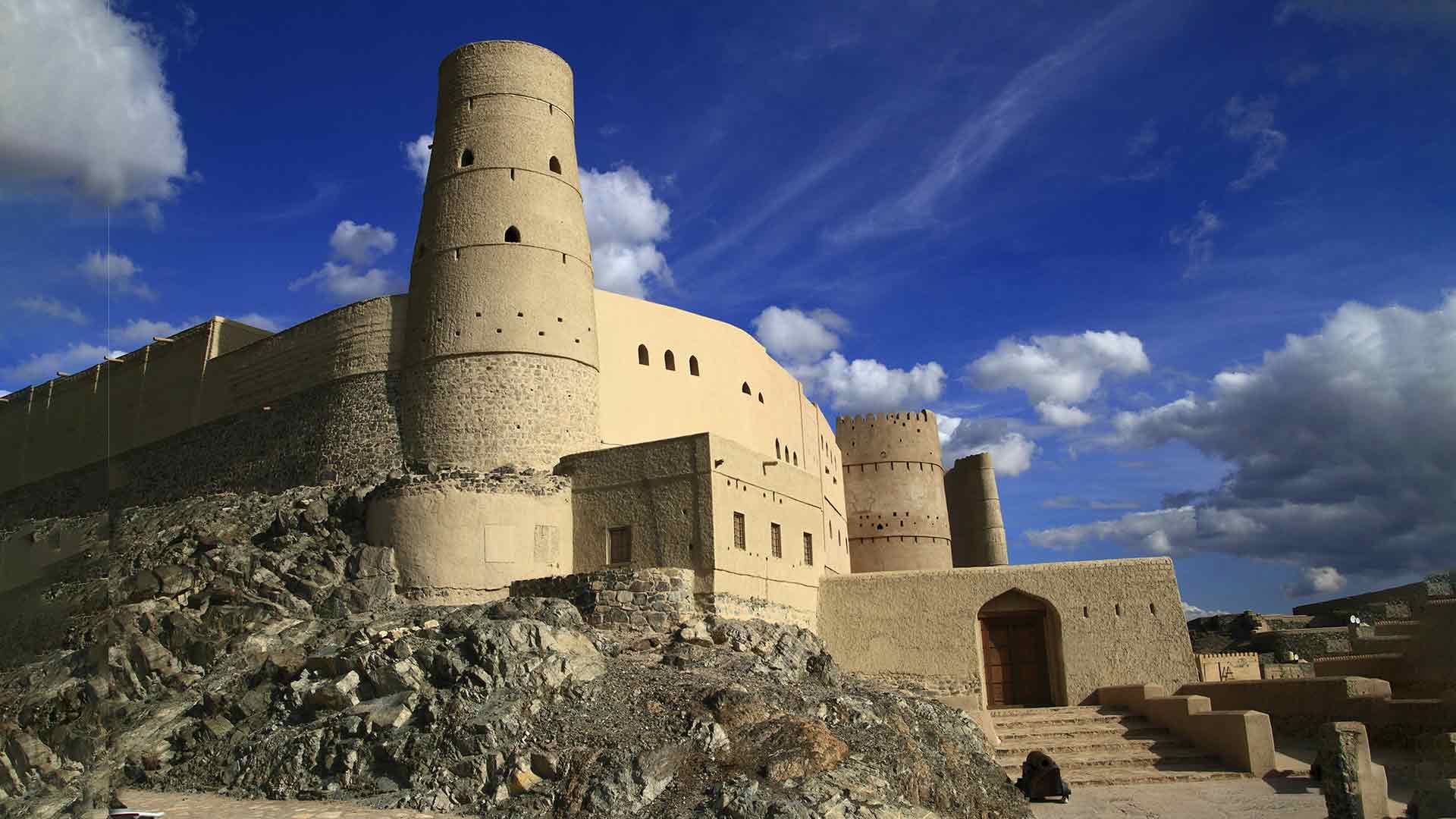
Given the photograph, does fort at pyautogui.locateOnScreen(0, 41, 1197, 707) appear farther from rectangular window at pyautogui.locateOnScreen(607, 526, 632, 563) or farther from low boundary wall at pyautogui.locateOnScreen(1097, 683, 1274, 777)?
low boundary wall at pyautogui.locateOnScreen(1097, 683, 1274, 777)

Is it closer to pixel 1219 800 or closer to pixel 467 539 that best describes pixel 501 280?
pixel 467 539

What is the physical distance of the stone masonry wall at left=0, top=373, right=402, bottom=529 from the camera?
2286 centimetres

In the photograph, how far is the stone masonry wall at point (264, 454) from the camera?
22.9 meters

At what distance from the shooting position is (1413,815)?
38.5ft

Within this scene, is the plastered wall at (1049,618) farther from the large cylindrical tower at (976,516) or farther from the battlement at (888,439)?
the large cylindrical tower at (976,516)

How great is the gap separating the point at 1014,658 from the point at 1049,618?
956 mm

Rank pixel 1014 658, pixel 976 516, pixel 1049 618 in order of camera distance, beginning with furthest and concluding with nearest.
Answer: pixel 976 516 → pixel 1014 658 → pixel 1049 618

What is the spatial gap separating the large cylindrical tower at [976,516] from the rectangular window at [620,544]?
64.2 ft

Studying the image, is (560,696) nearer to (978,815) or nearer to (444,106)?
(978,815)

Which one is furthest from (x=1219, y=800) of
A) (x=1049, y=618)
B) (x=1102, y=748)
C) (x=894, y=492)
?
(x=894, y=492)

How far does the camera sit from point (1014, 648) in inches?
824

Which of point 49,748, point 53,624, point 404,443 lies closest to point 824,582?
point 404,443

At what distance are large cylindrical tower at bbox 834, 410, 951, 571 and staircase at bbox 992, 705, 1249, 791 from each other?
48.8 ft

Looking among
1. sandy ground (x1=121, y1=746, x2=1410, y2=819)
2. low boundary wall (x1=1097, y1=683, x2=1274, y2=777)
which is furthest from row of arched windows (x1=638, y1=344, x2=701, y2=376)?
sandy ground (x1=121, y1=746, x2=1410, y2=819)
